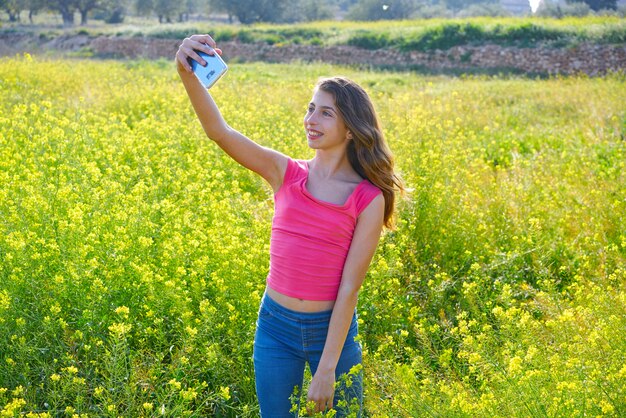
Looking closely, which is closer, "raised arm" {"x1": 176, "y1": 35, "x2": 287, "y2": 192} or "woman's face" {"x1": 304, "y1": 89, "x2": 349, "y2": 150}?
"raised arm" {"x1": 176, "y1": 35, "x2": 287, "y2": 192}

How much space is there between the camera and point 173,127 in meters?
8.89

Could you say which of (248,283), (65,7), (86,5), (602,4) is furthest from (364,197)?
(86,5)

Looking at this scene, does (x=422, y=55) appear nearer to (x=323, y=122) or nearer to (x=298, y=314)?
(x=323, y=122)

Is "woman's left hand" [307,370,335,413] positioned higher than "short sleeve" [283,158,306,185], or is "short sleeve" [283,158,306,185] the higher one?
"short sleeve" [283,158,306,185]

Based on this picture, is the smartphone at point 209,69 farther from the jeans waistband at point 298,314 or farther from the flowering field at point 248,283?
the flowering field at point 248,283

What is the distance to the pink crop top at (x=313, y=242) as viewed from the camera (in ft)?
9.30

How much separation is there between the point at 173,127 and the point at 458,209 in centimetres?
399

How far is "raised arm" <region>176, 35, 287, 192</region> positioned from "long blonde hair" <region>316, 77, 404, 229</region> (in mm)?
299

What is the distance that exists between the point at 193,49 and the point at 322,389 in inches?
51.7

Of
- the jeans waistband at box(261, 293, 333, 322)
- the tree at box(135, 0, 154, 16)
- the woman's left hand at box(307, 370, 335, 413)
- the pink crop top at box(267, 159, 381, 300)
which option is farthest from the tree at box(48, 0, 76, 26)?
the woman's left hand at box(307, 370, 335, 413)

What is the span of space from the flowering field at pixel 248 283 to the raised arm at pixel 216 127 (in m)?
0.93

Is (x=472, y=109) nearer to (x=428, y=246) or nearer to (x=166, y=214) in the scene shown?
(x=428, y=246)

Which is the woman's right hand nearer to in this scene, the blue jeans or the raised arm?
the raised arm

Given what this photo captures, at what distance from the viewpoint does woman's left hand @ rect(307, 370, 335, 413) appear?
272 centimetres
